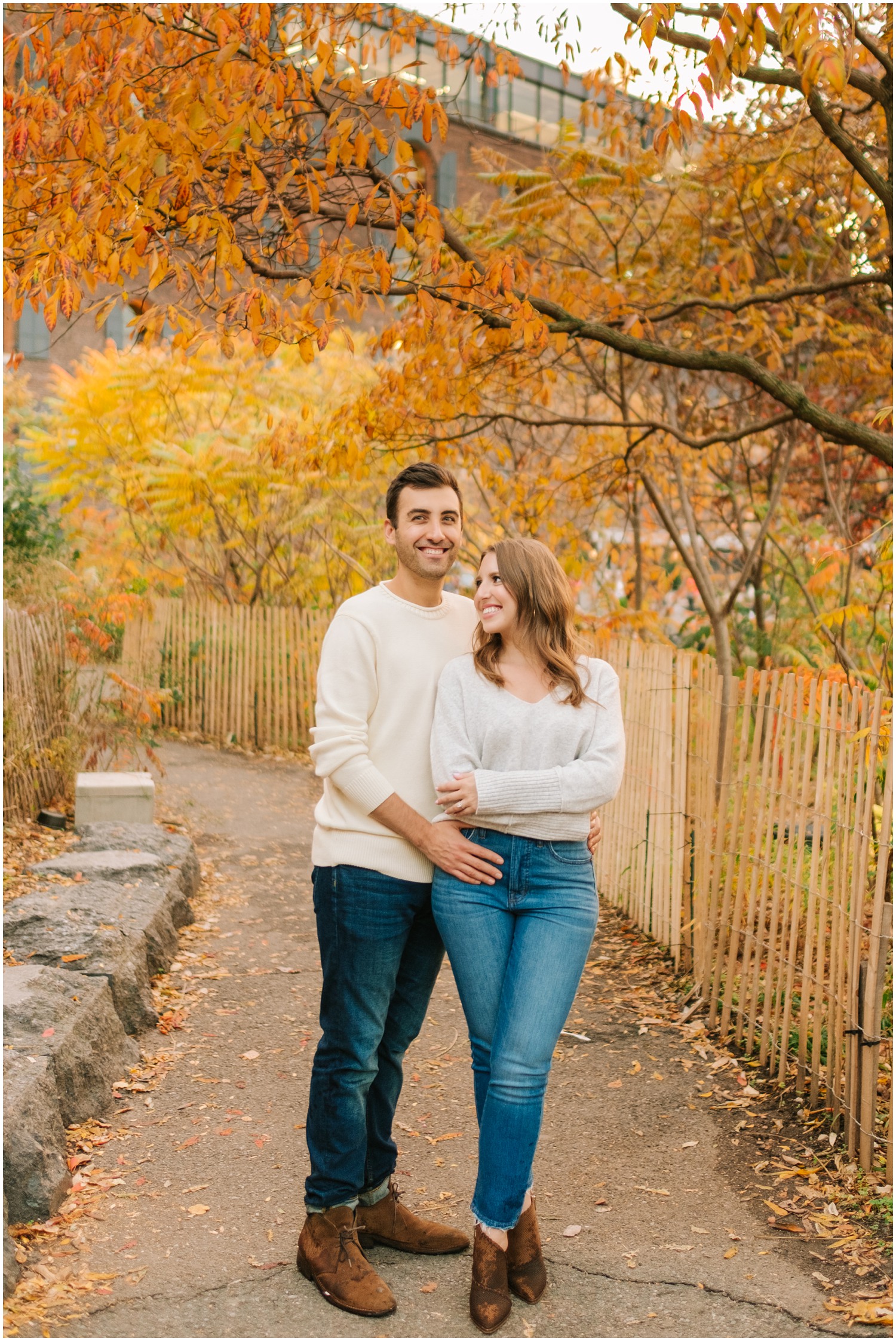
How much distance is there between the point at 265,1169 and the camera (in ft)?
12.9

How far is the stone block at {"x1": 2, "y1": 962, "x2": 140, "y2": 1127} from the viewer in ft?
13.1

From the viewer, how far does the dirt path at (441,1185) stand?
307 centimetres

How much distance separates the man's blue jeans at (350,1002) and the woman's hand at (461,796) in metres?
0.26

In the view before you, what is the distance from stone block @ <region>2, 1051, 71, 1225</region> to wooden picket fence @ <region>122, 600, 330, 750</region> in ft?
33.8

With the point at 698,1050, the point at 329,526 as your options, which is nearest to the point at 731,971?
the point at 698,1050

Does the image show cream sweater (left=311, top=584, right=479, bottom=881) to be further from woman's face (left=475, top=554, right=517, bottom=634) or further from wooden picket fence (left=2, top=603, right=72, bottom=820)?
wooden picket fence (left=2, top=603, right=72, bottom=820)

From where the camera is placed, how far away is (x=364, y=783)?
304cm

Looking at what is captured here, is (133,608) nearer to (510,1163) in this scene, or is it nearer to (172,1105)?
(172,1105)

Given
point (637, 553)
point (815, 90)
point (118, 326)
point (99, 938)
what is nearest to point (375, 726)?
point (99, 938)

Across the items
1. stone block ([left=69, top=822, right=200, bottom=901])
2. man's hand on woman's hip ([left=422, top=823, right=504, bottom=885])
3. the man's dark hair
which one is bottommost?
stone block ([left=69, top=822, right=200, bottom=901])

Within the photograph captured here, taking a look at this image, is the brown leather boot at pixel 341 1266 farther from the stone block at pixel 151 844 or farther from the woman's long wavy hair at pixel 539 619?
the stone block at pixel 151 844

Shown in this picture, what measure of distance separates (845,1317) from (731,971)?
1.98 metres

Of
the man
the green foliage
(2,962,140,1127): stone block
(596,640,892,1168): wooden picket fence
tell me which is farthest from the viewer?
the green foliage

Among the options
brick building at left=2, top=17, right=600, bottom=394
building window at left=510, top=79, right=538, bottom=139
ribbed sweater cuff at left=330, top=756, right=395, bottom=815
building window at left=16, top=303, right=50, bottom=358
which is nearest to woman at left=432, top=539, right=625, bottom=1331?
ribbed sweater cuff at left=330, top=756, right=395, bottom=815
